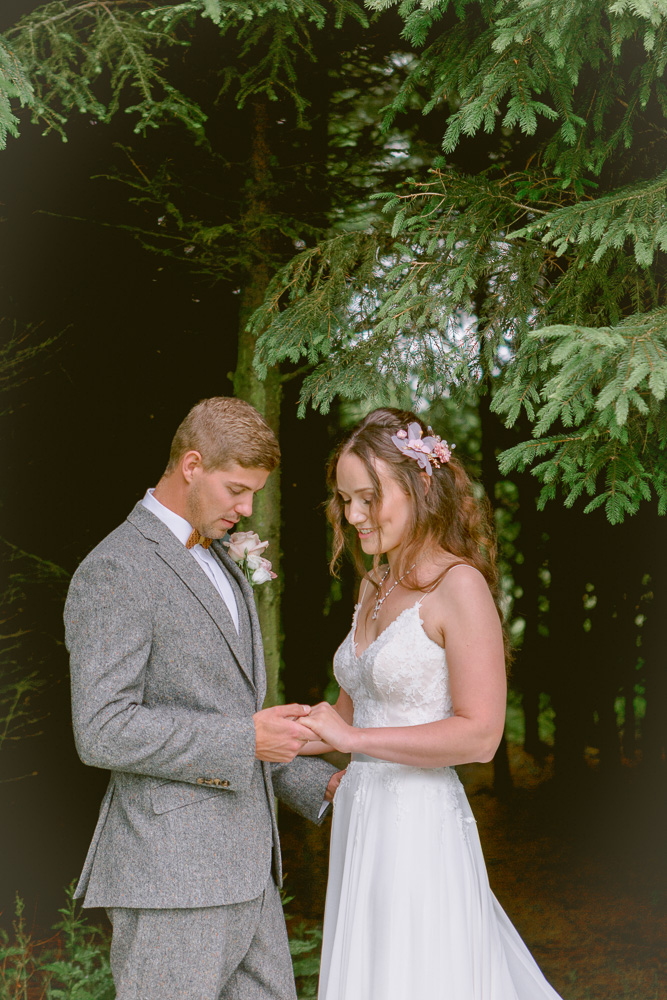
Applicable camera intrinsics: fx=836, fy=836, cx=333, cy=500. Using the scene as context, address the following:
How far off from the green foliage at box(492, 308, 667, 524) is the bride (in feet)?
1.34

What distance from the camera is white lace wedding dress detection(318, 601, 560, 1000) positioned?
218cm

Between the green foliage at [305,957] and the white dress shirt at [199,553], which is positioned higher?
the white dress shirt at [199,553]

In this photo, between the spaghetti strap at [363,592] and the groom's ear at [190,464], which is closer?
the groom's ear at [190,464]

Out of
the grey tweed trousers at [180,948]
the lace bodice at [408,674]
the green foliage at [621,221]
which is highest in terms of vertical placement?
the green foliage at [621,221]

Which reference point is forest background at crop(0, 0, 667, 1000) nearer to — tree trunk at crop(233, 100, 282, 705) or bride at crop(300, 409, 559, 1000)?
tree trunk at crop(233, 100, 282, 705)

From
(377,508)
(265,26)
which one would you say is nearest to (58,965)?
(377,508)

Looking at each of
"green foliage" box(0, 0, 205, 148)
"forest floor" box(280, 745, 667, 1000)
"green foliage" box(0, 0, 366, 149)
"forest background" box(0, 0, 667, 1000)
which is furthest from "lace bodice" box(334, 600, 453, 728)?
"forest floor" box(280, 745, 667, 1000)

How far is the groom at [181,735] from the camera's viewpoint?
1.99 metres

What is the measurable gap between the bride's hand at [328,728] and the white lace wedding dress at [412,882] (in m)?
0.20

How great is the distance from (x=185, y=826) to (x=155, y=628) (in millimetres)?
497

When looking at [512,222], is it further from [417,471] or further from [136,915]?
[136,915]

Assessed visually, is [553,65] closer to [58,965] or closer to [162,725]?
[162,725]

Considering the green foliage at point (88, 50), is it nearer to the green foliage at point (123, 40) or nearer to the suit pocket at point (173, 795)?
the green foliage at point (123, 40)

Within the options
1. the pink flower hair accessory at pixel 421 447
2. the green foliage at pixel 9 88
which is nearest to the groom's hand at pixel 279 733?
the pink flower hair accessory at pixel 421 447
